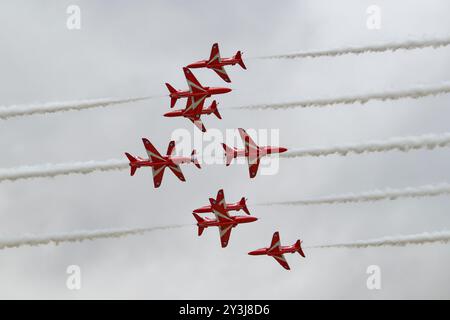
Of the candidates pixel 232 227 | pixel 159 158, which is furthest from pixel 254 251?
pixel 159 158

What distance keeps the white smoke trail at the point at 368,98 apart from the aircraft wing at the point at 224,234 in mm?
10875

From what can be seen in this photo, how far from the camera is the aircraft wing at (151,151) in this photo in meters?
96.9

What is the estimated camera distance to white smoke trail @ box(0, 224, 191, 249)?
9006 centimetres

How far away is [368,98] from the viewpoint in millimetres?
88125

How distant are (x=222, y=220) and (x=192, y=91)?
9.75m

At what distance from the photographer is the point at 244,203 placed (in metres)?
98.0

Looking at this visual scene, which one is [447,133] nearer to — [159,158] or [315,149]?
[315,149]

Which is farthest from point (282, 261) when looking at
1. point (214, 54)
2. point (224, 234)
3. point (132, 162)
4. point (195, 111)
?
point (214, 54)

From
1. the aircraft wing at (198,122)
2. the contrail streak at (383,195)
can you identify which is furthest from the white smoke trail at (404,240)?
the aircraft wing at (198,122)

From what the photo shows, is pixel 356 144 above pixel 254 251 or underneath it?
above

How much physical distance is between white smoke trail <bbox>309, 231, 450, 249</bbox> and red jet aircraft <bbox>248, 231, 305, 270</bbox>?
11005mm

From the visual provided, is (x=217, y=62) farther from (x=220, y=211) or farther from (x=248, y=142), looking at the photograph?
(x=220, y=211)

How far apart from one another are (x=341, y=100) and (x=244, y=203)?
12.7 metres

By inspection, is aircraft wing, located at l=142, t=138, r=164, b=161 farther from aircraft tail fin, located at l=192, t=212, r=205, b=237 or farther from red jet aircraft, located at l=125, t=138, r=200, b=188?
aircraft tail fin, located at l=192, t=212, r=205, b=237
